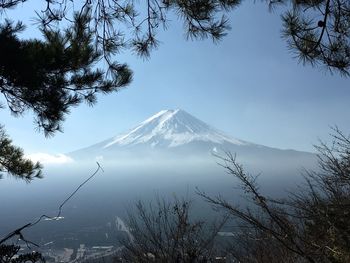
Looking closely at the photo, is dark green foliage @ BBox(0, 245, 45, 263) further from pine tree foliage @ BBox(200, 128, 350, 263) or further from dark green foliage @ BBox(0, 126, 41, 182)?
dark green foliage @ BBox(0, 126, 41, 182)

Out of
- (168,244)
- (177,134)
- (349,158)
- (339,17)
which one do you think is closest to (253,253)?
(168,244)

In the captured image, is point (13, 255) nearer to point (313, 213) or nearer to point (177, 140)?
point (313, 213)

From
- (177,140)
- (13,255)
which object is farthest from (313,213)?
(177,140)

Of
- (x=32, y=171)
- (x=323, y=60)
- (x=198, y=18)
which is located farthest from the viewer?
(x=32, y=171)

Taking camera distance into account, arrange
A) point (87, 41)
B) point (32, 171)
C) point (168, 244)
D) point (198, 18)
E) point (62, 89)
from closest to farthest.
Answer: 1. point (198, 18)
2. point (87, 41)
3. point (62, 89)
4. point (32, 171)
5. point (168, 244)

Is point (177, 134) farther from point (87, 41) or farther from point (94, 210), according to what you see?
point (87, 41)

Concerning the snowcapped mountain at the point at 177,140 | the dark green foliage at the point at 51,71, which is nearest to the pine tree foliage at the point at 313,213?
the dark green foliage at the point at 51,71

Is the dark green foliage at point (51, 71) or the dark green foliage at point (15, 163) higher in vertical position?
the dark green foliage at point (51, 71)

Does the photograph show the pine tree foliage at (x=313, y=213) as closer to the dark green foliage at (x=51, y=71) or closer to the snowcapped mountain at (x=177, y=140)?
the dark green foliage at (x=51, y=71)
